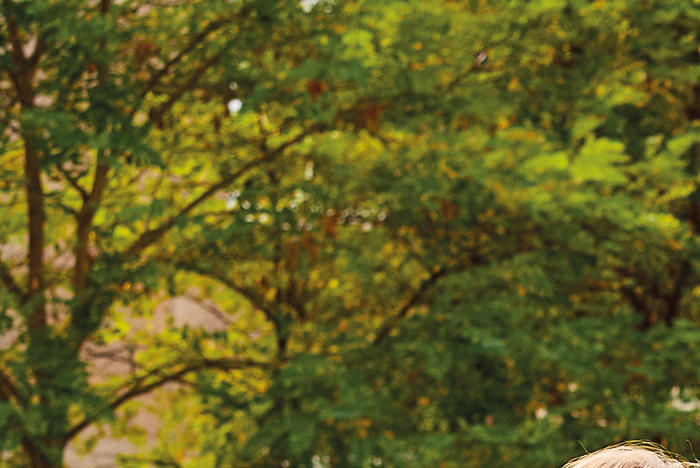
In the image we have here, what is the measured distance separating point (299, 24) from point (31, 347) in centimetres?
230

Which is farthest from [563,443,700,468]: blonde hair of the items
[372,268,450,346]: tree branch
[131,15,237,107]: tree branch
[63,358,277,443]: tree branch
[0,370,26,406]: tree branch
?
[63,358,277,443]: tree branch

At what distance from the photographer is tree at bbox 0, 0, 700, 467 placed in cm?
518

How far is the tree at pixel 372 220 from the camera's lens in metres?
5.18

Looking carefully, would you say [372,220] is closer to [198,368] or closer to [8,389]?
[198,368]

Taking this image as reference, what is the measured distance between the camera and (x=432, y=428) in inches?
245

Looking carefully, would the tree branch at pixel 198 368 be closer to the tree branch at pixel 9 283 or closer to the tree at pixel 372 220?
the tree at pixel 372 220

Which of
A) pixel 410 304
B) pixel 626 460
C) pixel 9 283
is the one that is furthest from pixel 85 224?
pixel 626 460

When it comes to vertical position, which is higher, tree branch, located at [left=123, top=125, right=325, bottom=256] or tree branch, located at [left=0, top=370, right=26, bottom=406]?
tree branch, located at [left=123, top=125, right=325, bottom=256]

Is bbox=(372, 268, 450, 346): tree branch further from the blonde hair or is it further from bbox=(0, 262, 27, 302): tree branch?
the blonde hair

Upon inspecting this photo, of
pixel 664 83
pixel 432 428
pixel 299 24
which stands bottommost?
pixel 432 428

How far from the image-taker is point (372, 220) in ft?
20.4

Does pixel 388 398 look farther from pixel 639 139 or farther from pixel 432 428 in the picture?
pixel 639 139

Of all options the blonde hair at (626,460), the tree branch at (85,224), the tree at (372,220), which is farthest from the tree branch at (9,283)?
the blonde hair at (626,460)

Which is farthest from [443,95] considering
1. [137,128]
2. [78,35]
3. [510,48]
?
[78,35]
